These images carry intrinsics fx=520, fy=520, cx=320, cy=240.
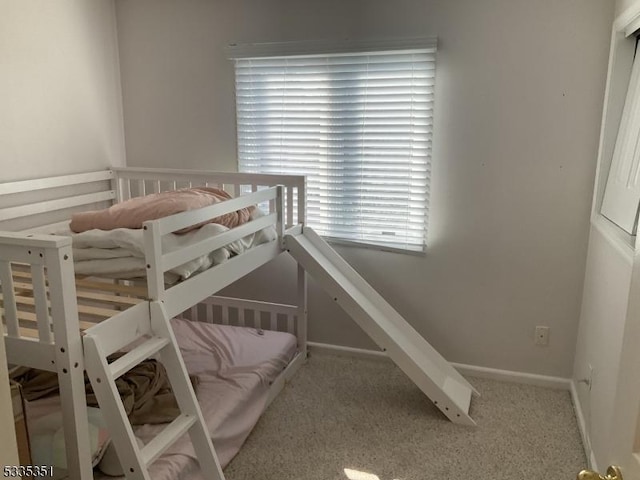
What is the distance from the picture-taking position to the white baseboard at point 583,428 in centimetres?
210

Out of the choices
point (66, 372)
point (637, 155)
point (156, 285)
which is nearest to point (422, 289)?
point (637, 155)

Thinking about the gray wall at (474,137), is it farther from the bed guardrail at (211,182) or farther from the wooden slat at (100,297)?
the wooden slat at (100,297)

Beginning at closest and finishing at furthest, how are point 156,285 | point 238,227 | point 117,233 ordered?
point 156,285 < point 117,233 < point 238,227

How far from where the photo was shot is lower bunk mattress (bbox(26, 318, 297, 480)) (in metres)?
1.94

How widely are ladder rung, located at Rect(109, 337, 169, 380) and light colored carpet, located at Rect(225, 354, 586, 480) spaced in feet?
2.36

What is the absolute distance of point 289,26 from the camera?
2.95 m

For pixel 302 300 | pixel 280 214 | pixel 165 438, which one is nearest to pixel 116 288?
pixel 165 438

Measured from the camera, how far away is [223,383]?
247cm

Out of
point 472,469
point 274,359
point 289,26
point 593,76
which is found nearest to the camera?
point 472,469

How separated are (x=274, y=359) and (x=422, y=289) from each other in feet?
3.05

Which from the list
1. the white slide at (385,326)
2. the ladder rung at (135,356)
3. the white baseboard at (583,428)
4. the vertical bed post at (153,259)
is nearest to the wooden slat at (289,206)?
the white slide at (385,326)

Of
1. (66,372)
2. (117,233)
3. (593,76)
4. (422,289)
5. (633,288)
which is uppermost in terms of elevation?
(593,76)

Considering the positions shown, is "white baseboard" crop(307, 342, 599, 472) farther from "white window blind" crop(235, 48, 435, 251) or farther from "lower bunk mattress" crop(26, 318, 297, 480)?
"white window blind" crop(235, 48, 435, 251)

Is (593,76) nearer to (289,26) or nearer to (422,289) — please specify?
(422,289)
